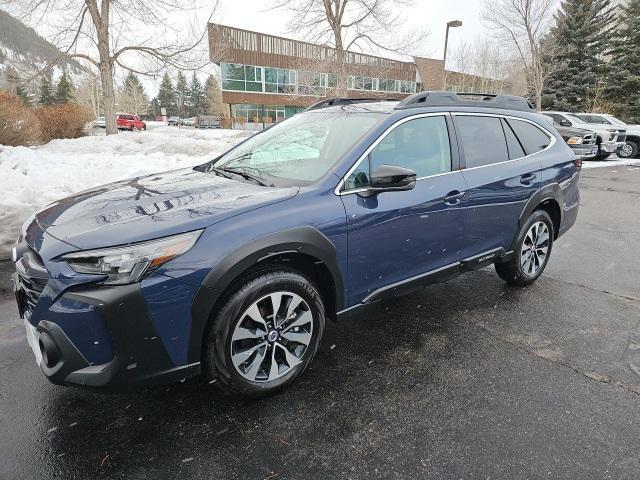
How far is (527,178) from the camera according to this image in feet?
12.8

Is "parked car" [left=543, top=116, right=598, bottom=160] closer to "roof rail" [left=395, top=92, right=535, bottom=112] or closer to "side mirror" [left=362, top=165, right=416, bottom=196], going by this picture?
"roof rail" [left=395, top=92, right=535, bottom=112]

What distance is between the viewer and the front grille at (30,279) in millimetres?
2148

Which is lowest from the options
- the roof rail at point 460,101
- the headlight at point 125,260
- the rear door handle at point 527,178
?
the headlight at point 125,260

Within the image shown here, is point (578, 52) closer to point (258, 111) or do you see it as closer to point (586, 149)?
point (586, 149)

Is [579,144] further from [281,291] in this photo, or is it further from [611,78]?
[611,78]

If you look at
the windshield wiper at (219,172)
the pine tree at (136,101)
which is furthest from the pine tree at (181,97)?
the windshield wiper at (219,172)

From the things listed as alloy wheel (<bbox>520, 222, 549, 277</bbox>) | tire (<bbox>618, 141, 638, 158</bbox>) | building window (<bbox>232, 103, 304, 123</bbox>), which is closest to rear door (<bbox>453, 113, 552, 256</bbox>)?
alloy wheel (<bbox>520, 222, 549, 277</bbox>)

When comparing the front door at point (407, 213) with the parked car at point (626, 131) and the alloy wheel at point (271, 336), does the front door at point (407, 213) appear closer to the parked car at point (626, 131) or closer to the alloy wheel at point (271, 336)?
the alloy wheel at point (271, 336)

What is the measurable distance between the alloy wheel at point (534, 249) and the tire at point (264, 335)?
2.46m

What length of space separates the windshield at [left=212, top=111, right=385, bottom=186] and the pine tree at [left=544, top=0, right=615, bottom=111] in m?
30.6

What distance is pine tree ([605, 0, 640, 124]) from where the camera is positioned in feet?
94.9

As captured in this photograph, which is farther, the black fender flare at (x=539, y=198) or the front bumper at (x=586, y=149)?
the front bumper at (x=586, y=149)

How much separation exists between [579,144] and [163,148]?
14162 mm

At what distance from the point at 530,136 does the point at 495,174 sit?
2.88 ft
